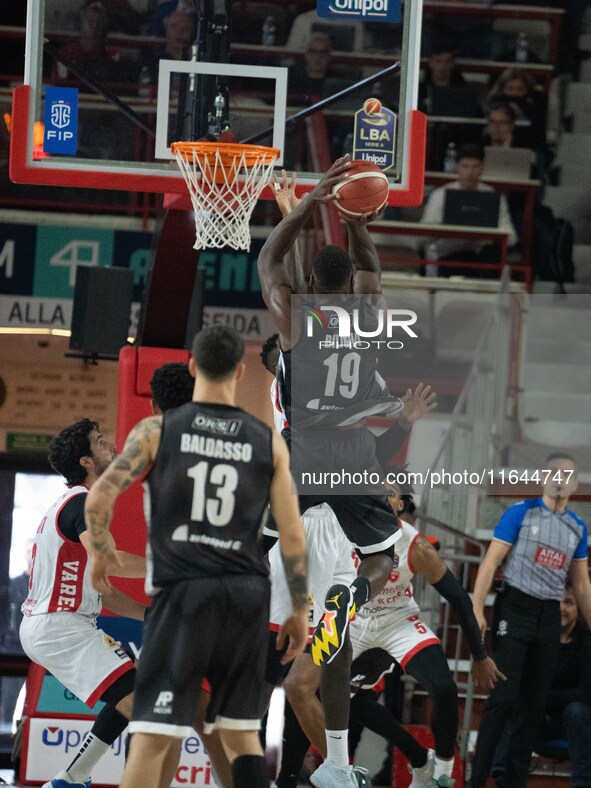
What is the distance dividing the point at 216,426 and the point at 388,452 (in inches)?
101

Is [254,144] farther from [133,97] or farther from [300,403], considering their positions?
[300,403]

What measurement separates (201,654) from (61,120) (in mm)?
3736

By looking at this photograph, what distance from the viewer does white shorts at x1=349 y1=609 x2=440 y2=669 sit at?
8.01 m

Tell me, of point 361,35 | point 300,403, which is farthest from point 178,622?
point 361,35

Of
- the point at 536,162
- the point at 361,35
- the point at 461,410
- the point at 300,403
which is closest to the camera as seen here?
the point at 300,403

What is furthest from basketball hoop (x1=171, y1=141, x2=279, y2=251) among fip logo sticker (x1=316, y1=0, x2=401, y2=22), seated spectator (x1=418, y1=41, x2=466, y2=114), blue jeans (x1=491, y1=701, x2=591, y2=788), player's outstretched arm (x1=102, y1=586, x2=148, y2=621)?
seated spectator (x1=418, y1=41, x2=466, y2=114)

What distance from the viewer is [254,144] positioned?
7.79 meters

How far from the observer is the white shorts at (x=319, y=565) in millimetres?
7805

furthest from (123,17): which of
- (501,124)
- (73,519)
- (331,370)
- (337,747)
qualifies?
(501,124)

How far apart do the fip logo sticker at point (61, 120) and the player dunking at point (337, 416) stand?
159 cm

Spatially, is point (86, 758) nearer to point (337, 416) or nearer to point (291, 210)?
point (337, 416)

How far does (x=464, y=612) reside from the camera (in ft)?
24.9

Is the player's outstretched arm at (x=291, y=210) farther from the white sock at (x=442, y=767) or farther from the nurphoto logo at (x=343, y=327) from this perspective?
the white sock at (x=442, y=767)

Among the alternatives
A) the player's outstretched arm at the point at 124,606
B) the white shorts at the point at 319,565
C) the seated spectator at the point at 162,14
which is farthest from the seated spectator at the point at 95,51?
the player's outstretched arm at the point at 124,606
